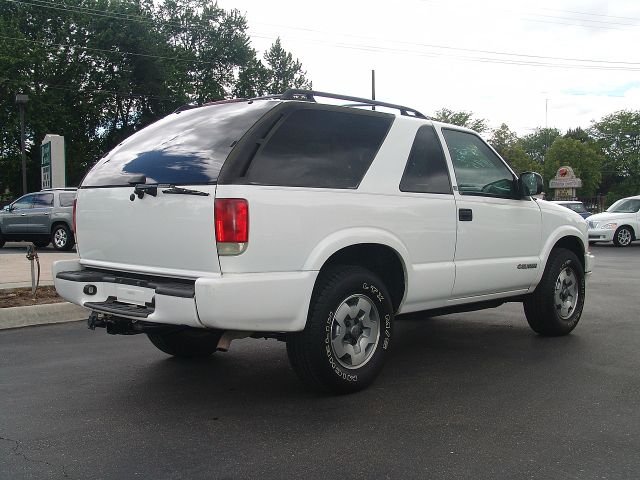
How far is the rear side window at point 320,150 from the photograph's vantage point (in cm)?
387

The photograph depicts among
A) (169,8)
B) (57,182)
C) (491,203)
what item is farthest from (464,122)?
(491,203)

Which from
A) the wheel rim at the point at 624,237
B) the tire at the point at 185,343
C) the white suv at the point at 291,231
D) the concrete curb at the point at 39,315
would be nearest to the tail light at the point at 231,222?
the white suv at the point at 291,231

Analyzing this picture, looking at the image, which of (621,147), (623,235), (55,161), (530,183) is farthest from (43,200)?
(621,147)

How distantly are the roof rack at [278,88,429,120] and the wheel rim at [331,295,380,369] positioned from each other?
1.41m

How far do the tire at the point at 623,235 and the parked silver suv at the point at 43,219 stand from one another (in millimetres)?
16687

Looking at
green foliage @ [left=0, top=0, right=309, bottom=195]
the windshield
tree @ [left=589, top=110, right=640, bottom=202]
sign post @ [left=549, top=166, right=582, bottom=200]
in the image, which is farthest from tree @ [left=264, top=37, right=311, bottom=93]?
the windshield

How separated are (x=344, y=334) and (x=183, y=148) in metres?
1.60

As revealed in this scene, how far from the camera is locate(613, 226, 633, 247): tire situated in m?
20.6

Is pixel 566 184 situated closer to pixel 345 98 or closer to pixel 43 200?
pixel 43 200

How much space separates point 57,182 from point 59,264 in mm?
18701

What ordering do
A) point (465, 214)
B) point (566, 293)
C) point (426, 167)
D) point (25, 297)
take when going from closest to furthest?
point (426, 167)
point (465, 214)
point (566, 293)
point (25, 297)

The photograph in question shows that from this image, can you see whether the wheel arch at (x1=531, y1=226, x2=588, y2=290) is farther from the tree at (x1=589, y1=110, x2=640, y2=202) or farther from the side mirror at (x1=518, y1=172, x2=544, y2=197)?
the tree at (x1=589, y1=110, x2=640, y2=202)

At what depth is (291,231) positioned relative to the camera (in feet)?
12.5

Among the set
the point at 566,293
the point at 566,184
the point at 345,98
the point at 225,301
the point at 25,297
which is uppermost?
the point at 566,184
